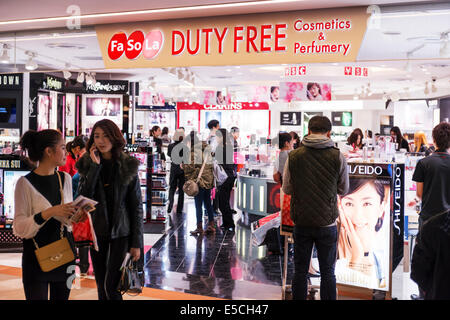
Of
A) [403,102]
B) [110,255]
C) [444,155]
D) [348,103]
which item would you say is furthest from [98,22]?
[403,102]

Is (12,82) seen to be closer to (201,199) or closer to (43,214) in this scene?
(201,199)

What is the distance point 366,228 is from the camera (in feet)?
13.3

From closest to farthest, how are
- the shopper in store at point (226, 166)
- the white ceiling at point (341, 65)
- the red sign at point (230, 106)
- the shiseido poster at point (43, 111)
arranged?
the white ceiling at point (341, 65)
the shopper in store at point (226, 166)
the shiseido poster at point (43, 111)
the red sign at point (230, 106)

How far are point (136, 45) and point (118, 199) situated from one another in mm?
3328

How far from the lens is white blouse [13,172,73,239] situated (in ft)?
8.44

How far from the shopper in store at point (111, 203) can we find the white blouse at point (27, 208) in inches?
10.1

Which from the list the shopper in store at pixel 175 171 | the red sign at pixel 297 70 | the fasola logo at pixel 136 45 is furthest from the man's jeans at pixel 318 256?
the red sign at pixel 297 70

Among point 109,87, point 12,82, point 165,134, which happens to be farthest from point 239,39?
point 165,134

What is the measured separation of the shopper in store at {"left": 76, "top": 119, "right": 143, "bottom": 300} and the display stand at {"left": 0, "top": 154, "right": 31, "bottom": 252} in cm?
315

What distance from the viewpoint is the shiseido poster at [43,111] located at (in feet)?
36.9

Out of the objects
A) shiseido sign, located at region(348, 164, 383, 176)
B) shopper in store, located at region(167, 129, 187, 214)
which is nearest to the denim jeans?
shopper in store, located at region(167, 129, 187, 214)

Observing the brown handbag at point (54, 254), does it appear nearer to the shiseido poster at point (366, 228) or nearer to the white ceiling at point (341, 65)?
the shiseido poster at point (366, 228)
